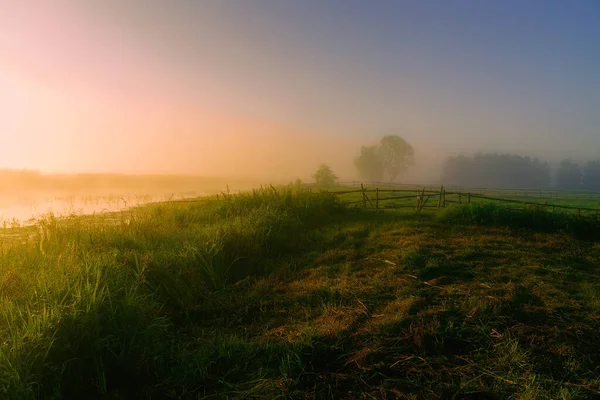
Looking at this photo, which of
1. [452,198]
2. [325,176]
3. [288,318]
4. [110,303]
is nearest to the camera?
[110,303]

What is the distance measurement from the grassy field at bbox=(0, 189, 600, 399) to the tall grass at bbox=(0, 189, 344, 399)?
20 mm

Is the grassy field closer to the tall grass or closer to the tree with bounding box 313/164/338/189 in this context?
the tall grass

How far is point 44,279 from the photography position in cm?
360

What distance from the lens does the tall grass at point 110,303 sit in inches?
108

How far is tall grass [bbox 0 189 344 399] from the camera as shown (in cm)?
274

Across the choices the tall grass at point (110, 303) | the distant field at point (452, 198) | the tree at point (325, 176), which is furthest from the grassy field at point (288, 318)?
the tree at point (325, 176)

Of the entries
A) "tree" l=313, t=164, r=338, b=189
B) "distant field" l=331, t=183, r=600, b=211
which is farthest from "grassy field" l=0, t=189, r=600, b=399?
"tree" l=313, t=164, r=338, b=189

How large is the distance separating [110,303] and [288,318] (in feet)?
6.90

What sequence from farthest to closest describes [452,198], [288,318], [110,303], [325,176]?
[325,176] → [452,198] → [288,318] → [110,303]

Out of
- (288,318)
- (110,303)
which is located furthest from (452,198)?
(110,303)

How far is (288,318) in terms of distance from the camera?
4.16 metres

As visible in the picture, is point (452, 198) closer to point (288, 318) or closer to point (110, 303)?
point (288, 318)

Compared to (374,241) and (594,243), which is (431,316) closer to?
(374,241)

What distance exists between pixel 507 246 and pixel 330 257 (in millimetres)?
4521
